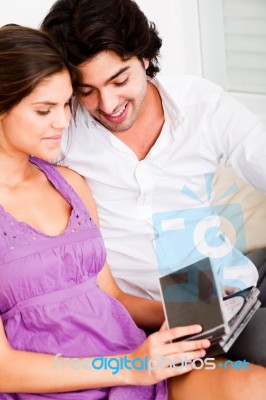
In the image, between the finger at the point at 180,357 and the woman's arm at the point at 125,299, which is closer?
the finger at the point at 180,357

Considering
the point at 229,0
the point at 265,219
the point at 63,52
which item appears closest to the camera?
the point at 63,52

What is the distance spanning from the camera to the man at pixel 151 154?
1.72m

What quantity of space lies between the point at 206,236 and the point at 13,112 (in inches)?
29.8

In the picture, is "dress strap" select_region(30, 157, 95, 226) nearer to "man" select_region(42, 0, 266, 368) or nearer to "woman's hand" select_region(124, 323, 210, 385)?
"man" select_region(42, 0, 266, 368)

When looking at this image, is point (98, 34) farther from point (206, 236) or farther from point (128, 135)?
point (206, 236)

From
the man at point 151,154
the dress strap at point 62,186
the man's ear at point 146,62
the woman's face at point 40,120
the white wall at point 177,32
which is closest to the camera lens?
the woman's face at point 40,120

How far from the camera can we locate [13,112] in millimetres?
1468

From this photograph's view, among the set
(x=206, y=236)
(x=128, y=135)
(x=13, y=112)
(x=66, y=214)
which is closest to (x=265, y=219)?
(x=206, y=236)

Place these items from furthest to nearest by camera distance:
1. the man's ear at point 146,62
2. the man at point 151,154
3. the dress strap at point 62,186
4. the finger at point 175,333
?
the man's ear at point 146,62 < the man at point 151,154 < the dress strap at point 62,186 < the finger at point 175,333

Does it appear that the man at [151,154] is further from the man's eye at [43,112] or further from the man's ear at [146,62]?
the man's eye at [43,112]

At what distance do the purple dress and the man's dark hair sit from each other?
44cm

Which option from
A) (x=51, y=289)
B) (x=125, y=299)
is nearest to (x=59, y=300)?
(x=51, y=289)

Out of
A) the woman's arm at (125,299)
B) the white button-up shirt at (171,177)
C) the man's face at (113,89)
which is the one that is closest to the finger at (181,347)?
the woman's arm at (125,299)

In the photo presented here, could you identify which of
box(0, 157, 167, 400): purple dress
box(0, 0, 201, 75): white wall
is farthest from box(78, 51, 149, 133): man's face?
box(0, 0, 201, 75): white wall
